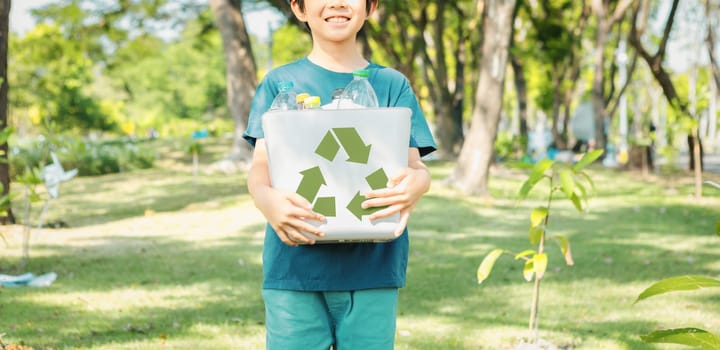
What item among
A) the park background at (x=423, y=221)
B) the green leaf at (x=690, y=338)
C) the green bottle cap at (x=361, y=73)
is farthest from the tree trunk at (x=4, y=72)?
the green leaf at (x=690, y=338)

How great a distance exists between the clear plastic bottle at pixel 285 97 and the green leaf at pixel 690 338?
3.53ft

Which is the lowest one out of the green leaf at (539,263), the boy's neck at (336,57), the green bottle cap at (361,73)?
the green leaf at (539,263)

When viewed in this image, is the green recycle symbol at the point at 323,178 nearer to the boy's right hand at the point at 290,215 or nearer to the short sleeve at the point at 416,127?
the boy's right hand at the point at 290,215

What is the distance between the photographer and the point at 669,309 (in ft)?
18.4

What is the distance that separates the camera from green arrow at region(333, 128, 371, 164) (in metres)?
2.19

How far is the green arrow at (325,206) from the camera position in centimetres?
222

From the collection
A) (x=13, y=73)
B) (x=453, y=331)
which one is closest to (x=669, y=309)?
(x=453, y=331)

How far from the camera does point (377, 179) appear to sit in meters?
2.24

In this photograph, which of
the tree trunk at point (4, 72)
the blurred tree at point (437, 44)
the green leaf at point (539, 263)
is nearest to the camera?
the green leaf at point (539, 263)

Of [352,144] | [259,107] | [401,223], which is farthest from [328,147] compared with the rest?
[259,107]

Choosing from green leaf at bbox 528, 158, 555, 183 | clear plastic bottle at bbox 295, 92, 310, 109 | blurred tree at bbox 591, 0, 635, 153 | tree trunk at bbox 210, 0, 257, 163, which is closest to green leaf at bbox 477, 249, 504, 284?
green leaf at bbox 528, 158, 555, 183

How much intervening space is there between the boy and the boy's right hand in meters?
0.05

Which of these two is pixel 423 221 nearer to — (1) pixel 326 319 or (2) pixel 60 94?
(1) pixel 326 319

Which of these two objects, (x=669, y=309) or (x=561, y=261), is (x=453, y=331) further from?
(x=561, y=261)
